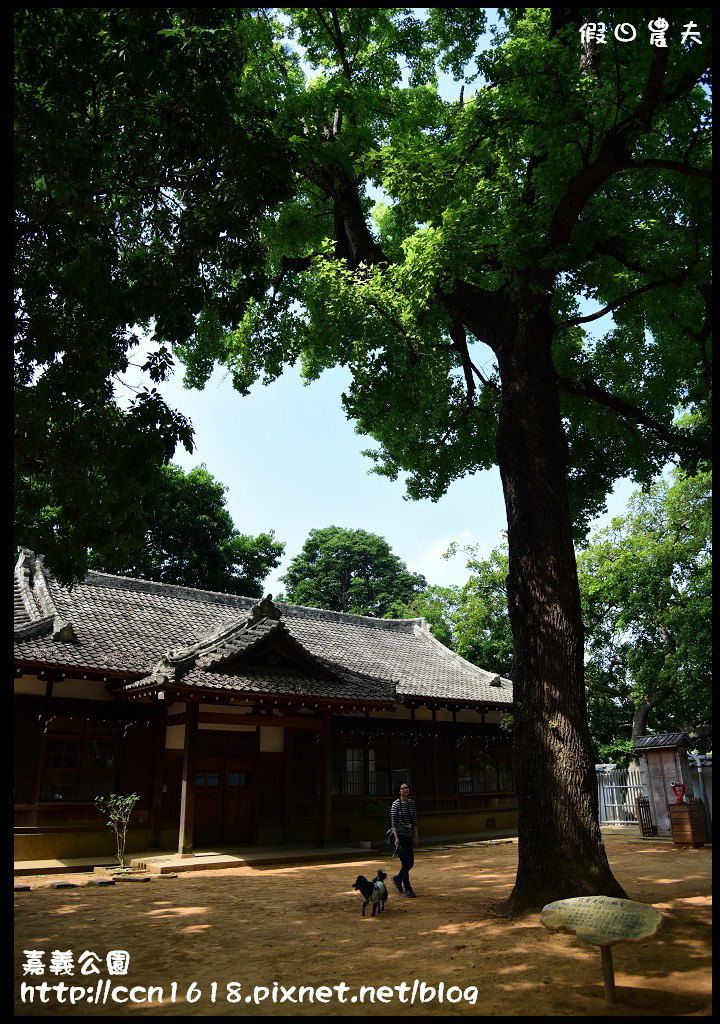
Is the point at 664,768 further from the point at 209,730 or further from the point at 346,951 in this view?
the point at 346,951

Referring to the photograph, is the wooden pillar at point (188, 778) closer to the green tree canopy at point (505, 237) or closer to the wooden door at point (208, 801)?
the wooden door at point (208, 801)

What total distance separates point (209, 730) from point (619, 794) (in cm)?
1486

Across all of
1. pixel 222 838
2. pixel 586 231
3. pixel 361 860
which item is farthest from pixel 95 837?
pixel 586 231

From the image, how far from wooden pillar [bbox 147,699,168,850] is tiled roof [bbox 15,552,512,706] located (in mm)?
1414

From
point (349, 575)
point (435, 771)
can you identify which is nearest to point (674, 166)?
point (435, 771)

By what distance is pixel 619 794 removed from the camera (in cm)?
2239

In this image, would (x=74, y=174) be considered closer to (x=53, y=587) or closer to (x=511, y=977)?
(x=511, y=977)

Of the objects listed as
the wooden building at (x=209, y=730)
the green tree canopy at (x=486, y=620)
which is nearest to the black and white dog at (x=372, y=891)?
the wooden building at (x=209, y=730)

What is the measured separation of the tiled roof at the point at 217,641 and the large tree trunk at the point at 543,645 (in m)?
7.27

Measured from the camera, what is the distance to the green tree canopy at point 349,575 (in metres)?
48.6

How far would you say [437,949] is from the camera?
646 centimetres

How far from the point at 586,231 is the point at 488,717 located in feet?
49.5

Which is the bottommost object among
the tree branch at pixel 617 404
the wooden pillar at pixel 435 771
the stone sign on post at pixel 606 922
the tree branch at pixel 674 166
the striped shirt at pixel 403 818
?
the wooden pillar at pixel 435 771

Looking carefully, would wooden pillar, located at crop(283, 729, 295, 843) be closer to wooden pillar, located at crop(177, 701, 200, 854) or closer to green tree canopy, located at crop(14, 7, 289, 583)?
wooden pillar, located at crop(177, 701, 200, 854)
